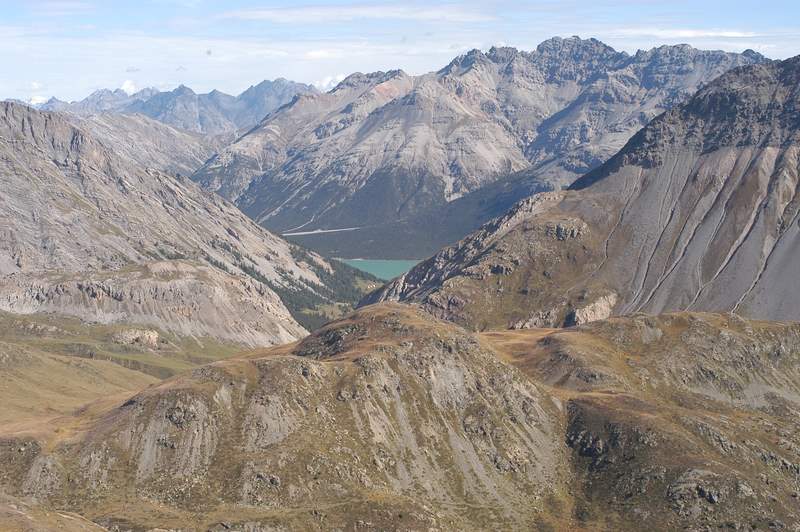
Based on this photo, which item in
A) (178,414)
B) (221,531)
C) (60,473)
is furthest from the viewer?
(178,414)

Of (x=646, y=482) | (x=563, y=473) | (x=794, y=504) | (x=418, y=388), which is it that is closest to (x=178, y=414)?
(x=418, y=388)

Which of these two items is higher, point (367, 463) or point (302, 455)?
point (302, 455)

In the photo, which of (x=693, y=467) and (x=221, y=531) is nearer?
(x=221, y=531)

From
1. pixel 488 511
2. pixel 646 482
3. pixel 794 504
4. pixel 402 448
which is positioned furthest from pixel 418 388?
pixel 794 504

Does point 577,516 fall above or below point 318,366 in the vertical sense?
below

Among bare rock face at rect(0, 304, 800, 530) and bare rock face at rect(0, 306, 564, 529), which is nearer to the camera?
bare rock face at rect(0, 306, 564, 529)

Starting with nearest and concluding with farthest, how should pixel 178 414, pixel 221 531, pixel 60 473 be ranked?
pixel 221 531
pixel 60 473
pixel 178 414

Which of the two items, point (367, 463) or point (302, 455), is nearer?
point (302, 455)

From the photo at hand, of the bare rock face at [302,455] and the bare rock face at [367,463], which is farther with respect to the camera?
the bare rock face at [367,463]

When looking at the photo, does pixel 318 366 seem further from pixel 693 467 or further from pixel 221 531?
pixel 693 467

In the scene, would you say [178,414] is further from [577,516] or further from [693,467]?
[693,467]
